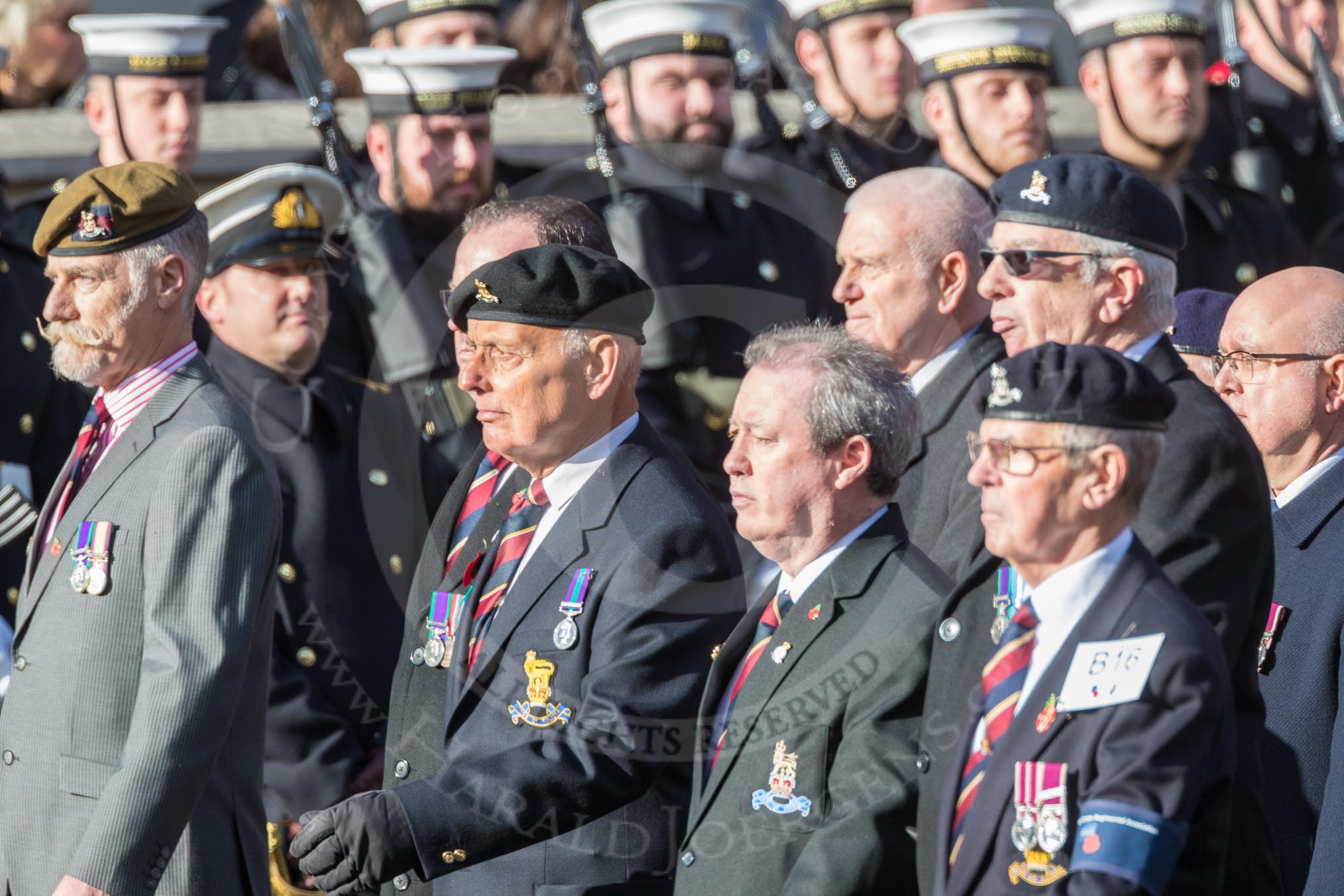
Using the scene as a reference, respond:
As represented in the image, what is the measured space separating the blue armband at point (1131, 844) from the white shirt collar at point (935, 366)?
1891 mm

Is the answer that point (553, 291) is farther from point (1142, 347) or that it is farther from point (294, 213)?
point (294, 213)

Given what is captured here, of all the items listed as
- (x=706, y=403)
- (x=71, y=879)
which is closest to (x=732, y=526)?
(x=706, y=403)

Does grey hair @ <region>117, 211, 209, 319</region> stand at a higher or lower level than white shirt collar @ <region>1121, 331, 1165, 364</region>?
higher

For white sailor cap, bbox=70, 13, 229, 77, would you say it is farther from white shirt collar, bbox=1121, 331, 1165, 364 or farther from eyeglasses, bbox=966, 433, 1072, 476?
eyeglasses, bbox=966, 433, 1072, 476

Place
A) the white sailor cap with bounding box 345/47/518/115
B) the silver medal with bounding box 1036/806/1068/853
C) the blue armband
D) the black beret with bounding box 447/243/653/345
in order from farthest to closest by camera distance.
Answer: the white sailor cap with bounding box 345/47/518/115 → the black beret with bounding box 447/243/653/345 → the silver medal with bounding box 1036/806/1068/853 → the blue armband

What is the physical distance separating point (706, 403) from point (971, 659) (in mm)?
2824

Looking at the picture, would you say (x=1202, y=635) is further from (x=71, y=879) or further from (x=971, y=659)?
(x=71, y=879)

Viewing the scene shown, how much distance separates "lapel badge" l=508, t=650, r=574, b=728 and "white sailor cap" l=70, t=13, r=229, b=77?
10.5 ft

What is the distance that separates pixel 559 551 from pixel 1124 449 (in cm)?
125

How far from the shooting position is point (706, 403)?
6.09 metres

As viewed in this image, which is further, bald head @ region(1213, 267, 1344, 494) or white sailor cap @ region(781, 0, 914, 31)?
white sailor cap @ region(781, 0, 914, 31)

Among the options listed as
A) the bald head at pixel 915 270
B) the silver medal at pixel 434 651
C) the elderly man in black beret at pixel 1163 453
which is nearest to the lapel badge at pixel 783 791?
the elderly man in black beret at pixel 1163 453

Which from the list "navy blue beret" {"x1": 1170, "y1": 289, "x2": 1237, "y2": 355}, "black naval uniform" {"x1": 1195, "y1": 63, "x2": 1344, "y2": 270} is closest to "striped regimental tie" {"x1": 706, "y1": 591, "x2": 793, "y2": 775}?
"navy blue beret" {"x1": 1170, "y1": 289, "x2": 1237, "y2": 355}

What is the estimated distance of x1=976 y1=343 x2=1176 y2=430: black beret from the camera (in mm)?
3102
